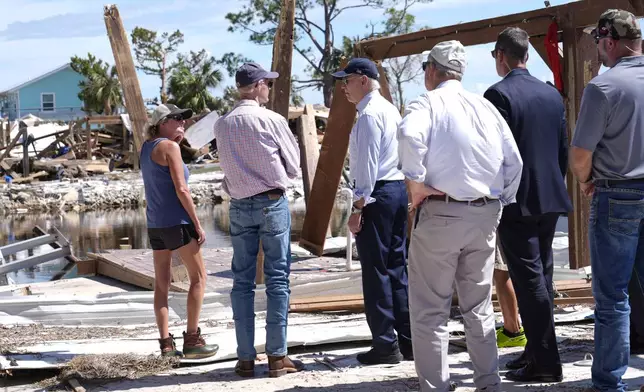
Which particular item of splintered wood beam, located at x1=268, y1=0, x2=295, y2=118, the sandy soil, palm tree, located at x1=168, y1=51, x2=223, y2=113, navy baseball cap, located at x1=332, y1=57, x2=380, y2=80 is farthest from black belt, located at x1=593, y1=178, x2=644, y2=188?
palm tree, located at x1=168, y1=51, x2=223, y2=113

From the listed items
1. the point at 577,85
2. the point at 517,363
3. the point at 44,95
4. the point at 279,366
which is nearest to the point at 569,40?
the point at 577,85

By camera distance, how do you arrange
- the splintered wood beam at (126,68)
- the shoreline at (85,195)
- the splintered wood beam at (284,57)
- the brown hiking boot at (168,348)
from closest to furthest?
the brown hiking boot at (168,348), the splintered wood beam at (284,57), the splintered wood beam at (126,68), the shoreline at (85,195)

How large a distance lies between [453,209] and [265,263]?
5.02 ft

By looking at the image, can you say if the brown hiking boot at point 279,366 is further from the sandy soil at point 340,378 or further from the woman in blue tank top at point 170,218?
the woman in blue tank top at point 170,218

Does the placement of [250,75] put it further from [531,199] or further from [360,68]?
[531,199]

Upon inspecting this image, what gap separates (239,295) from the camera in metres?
5.60

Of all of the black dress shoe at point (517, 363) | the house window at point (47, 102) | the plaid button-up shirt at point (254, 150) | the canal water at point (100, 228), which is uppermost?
the house window at point (47, 102)

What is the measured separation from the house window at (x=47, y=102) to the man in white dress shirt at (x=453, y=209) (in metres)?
70.3

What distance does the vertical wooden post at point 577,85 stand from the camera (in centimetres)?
773

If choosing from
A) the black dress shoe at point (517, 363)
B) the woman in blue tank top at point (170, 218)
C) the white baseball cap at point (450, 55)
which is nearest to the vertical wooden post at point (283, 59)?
the woman in blue tank top at point (170, 218)

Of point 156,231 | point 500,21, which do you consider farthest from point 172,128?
point 500,21

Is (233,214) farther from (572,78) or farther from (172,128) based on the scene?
(572,78)

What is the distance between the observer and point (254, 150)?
5.48 metres

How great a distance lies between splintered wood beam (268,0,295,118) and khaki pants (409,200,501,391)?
4.53 meters
